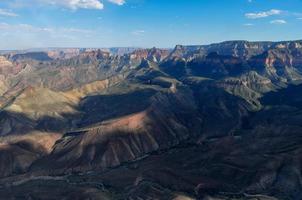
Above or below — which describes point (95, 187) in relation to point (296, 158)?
below

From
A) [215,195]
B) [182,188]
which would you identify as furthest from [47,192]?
[215,195]

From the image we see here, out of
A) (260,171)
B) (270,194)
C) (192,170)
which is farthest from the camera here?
(192,170)

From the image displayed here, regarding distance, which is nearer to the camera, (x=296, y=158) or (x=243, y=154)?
(x=296, y=158)

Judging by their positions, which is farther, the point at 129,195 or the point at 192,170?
the point at 192,170

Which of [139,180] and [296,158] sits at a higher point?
[296,158]

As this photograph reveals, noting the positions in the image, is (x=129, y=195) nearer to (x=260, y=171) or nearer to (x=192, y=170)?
(x=192, y=170)

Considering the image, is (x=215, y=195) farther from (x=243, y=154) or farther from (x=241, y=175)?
(x=243, y=154)

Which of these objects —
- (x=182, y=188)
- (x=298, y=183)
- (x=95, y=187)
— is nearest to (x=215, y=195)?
(x=182, y=188)

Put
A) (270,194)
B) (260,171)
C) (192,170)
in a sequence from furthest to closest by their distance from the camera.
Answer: (192,170), (260,171), (270,194)

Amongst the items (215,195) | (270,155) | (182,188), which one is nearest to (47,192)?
(182,188)
